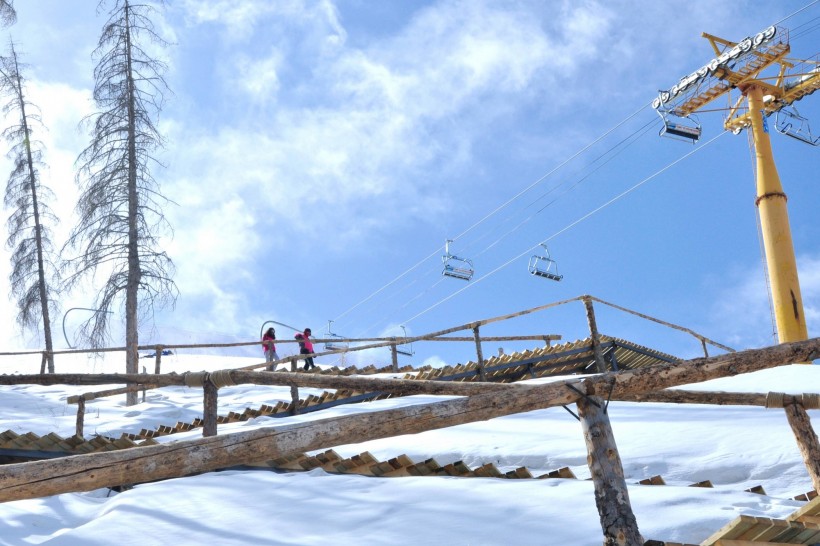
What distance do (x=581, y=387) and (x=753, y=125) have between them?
70.9 ft

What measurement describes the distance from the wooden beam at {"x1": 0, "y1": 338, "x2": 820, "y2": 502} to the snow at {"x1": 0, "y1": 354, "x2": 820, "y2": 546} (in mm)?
1089

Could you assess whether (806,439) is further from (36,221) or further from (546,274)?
(36,221)

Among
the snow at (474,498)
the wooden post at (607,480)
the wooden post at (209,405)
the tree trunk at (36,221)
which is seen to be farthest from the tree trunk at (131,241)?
the wooden post at (607,480)

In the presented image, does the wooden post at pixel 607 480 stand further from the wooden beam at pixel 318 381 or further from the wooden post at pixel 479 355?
the wooden post at pixel 479 355

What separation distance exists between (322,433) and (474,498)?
2.24 metres

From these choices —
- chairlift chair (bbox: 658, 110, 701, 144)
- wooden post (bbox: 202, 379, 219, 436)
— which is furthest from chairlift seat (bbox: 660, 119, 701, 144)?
wooden post (bbox: 202, 379, 219, 436)

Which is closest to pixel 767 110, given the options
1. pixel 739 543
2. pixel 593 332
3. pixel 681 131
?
pixel 681 131

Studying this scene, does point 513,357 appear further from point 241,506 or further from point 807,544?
point 807,544

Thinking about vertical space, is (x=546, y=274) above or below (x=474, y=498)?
above

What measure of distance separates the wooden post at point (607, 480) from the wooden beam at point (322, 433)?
122 mm

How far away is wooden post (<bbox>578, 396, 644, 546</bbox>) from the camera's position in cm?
329

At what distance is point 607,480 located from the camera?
3332 mm

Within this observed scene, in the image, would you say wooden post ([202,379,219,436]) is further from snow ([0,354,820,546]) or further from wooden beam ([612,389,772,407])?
wooden beam ([612,389,772,407])

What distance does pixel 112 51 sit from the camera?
73.6ft
